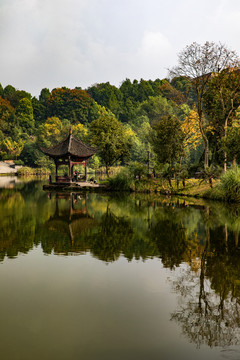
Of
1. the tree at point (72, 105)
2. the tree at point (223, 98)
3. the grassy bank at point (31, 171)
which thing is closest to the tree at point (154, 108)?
the tree at point (72, 105)

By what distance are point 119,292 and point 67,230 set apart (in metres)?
5.76

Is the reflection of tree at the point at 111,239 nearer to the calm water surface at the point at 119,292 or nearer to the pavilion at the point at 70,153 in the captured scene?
the calm water surface at the point at 119,292

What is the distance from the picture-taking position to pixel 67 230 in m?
11.1

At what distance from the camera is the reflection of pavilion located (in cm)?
893

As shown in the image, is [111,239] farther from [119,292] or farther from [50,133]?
[50,133]

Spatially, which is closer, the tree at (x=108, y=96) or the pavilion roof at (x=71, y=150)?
the pavilion roof at (x=71, y=150)

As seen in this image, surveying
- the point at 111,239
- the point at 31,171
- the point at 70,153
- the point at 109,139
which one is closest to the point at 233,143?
the point at 111,239

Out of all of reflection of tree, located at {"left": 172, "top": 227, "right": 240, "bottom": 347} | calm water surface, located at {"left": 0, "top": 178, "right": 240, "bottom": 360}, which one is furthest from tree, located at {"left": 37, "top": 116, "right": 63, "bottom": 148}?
reflection of tree, located at {"left": 172, "top": 227, "right": 240, "bottom": 347}

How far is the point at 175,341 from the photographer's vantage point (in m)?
4.13

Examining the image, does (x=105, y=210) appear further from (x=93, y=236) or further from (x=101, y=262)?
(x=101, y=262)

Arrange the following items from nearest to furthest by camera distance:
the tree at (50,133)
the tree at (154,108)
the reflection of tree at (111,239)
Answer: the reflection of tree at (111,239), the tree at (50,133), the tree at (154,108)

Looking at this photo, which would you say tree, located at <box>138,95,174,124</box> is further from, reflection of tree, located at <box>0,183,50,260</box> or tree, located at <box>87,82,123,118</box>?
reflection of tree, located at <box>0,183,50,260</box>

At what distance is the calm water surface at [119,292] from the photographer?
4008mm

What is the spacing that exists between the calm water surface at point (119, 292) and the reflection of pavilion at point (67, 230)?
0.04 metres
